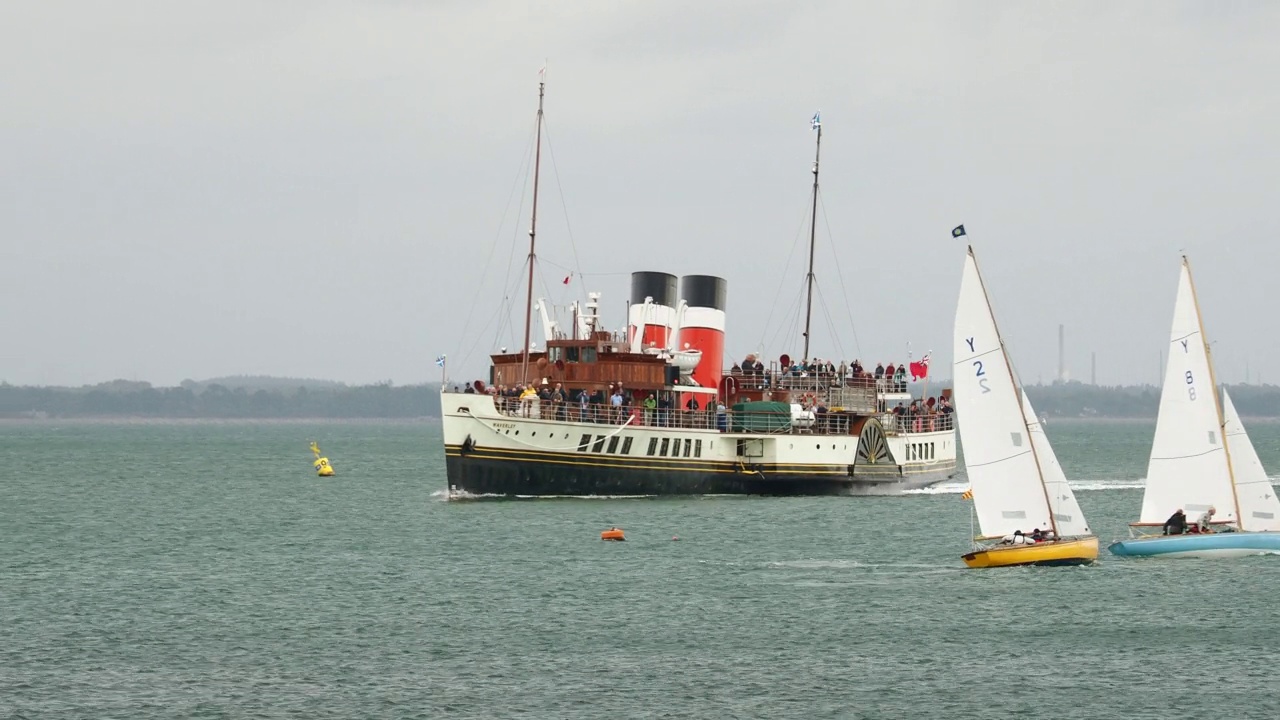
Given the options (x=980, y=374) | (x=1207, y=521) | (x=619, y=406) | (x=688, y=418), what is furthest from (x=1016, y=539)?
(x=688, y=418)

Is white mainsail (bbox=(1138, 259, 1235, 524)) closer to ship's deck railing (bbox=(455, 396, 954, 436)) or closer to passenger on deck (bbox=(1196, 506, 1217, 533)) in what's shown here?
passenger on deck (bbox=(1196, 506, 1217, 533))

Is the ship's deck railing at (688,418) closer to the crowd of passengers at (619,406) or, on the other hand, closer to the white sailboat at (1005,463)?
the crowd of passengers at (619,406)

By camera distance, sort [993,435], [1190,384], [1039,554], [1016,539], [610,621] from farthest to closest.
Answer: [1190,384] → [1016,539] → [993,435] → [1039,554] → [610,621]

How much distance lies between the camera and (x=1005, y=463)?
44781 millimetres

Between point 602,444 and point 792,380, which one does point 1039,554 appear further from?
point 792,380

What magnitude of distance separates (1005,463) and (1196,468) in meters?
6.70

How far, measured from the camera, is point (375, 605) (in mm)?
41125

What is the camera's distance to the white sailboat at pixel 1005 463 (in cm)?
4438

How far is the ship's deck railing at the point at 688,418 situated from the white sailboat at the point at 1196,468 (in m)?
23.1

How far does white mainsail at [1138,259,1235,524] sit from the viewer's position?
47.5 meters

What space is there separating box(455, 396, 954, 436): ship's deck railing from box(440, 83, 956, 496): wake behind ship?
0.08m

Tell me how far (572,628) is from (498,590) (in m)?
6.27

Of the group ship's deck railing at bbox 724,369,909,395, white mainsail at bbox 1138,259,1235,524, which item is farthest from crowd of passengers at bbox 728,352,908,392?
white mainsail at bbox 1138,259,1235,524

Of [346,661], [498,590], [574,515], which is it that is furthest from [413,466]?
[346,661]
